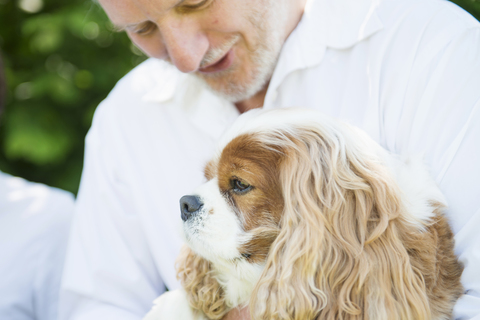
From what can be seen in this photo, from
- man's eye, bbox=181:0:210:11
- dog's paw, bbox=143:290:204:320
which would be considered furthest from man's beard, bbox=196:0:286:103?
dog's paw, bbox=143:290:204:320

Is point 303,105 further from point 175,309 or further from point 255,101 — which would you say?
point 175,309

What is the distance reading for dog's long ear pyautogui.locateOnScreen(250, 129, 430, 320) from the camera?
1.40 metres

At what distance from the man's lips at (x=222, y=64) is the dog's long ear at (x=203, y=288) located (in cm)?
75

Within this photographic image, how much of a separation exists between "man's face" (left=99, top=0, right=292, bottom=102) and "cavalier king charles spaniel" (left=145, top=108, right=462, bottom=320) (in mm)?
424

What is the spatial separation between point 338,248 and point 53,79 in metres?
3.27

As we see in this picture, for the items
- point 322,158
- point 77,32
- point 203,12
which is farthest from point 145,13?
point 77,32

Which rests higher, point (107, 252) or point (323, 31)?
point (323, 31)

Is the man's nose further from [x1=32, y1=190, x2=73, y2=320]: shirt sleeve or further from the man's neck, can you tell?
[x1=32, y1=190, x2=73, y2=320]: shirt sleeve

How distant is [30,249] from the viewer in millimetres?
2531

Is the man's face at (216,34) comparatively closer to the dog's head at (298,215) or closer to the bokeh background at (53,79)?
the dog's head at (298,215)

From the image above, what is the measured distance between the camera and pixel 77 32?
3.83 meters

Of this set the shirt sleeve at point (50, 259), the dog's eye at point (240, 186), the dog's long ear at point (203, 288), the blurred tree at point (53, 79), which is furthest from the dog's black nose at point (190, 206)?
the blurred tree at point (53, 79)

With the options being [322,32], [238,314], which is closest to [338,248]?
[238,314]

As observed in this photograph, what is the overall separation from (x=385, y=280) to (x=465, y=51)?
0.83 meters
